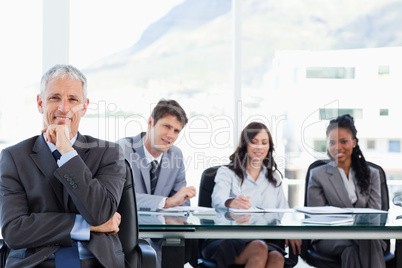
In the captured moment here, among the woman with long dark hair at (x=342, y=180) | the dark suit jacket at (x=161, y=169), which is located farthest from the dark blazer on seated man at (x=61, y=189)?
the woman with long dark hair at (x=342, y=180)

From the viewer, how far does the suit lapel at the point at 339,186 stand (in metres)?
3.22

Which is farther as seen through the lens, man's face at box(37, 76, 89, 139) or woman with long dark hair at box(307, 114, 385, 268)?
woman with long dark hair at box(307, 114, 385, 268)

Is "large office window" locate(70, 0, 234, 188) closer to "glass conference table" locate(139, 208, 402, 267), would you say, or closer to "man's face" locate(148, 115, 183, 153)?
"man's face" locate(148, 115, 183, 153)

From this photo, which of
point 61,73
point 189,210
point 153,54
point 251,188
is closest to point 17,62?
point 153,54

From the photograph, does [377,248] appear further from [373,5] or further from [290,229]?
[373,5]

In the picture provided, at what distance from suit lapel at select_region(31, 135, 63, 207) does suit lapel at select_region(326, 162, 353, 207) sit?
6.20 ft

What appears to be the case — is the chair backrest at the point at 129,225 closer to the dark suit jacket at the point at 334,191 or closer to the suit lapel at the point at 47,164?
the suit lapel at the point at 47,164

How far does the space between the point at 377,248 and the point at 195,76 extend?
555cm

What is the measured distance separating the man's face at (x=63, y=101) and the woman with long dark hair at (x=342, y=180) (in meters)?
1.68

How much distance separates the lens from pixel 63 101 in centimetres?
197

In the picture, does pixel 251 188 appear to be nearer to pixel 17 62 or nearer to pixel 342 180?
pixel 342 180

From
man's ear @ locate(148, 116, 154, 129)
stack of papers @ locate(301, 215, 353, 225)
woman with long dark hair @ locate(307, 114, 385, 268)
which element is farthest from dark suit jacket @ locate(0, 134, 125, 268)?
woman with long dark hair @ locate(307, 114, 385, 268)

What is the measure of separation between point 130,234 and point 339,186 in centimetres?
168

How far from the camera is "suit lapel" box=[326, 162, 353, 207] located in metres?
3.22
